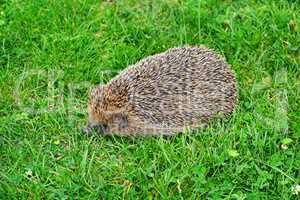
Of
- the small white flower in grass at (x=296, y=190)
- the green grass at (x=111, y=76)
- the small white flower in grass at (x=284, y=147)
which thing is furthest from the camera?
the small white flower in grass at (x=284, y=147)

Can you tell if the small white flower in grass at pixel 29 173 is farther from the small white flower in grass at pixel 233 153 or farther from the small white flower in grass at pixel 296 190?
the small white flower in grass at pixel 296 190

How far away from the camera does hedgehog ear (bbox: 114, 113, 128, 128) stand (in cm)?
509

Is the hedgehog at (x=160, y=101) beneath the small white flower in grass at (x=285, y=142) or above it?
above

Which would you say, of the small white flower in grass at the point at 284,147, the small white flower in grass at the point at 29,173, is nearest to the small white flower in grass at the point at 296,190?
the small white flower in grass at the point at 284,147

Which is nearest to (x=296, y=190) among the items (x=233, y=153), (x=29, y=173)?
(x=233, y=153)

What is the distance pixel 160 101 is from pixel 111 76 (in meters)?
0.84

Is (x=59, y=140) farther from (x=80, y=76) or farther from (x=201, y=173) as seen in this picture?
(x=201, y=173)

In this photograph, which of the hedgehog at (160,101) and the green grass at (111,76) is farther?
the hedgehog at (160,101)

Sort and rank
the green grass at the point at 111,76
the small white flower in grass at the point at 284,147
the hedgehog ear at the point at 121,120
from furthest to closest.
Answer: the hedgehog ear at the point at 121,120 < the small white flower in grass at the point at 284,147 < the green grass at the point at 111,76

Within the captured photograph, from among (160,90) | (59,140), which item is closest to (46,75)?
(59,140)

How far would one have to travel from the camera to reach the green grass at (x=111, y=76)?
4.66 metres

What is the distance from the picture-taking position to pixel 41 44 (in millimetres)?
6059

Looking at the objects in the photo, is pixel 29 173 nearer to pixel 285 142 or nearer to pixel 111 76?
pixel 111 76

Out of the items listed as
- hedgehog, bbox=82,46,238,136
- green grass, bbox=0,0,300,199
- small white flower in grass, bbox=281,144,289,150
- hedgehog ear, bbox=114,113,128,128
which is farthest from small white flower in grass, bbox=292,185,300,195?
hedgehog ear, bbox=114,113,128,128
